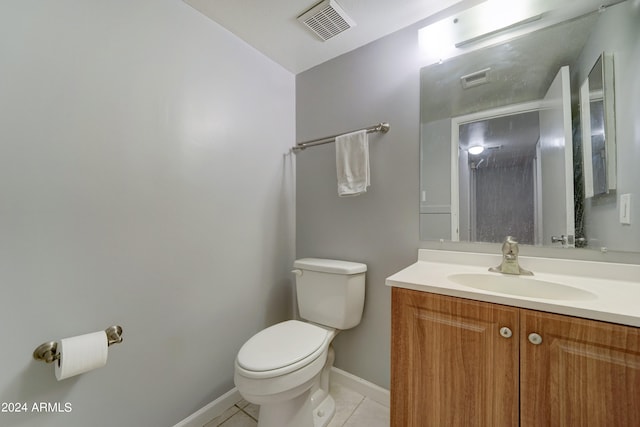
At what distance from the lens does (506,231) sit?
3.73ft

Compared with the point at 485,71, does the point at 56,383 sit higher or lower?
lower

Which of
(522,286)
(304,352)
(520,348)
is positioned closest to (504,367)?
(520,348)

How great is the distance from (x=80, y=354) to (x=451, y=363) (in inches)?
49.0

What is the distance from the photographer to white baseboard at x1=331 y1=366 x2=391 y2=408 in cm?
142

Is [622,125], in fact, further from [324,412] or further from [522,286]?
[324,412]

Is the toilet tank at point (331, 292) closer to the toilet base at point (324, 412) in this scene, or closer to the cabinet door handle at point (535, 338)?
the toilet base at point (324, 412)

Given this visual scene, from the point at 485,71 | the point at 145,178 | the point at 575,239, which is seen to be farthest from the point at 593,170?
the point at 145,178

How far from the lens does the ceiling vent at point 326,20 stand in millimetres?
1239

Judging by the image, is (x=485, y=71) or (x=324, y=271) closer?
(x=485, y=71)

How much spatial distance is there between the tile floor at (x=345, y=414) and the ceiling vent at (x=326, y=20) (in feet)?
6.94

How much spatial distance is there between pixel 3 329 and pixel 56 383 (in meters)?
0.26

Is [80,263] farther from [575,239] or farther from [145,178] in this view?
[575,239]

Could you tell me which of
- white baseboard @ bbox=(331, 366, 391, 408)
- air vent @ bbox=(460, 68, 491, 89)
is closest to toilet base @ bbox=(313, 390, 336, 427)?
white baseboard @ bbox=(331, 366, 391, 408)

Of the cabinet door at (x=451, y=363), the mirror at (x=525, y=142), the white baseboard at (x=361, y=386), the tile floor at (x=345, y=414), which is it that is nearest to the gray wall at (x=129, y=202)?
the tile floor at (x=345, y=414)
